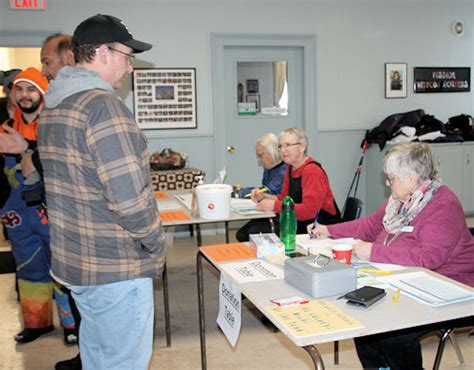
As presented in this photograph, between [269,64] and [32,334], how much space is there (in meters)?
3.99

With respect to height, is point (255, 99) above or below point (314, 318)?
above

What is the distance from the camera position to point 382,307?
1.62 metres

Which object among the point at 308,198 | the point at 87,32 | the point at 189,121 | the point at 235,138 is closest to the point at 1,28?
the point at 189,121

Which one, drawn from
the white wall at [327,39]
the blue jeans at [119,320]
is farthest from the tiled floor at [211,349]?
the white wall at [327,39]

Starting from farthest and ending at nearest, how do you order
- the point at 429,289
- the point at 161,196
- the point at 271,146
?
1. the point at 161,196
2. the point at 271,146
3. the point at 429,289

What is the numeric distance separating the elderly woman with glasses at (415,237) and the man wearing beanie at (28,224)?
5.69 ft

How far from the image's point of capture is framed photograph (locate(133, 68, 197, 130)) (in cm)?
559

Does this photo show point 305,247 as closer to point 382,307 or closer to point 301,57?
point 382,307

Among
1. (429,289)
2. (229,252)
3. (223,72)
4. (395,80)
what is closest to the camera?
(429,289)

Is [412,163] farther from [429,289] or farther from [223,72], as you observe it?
[223,72]

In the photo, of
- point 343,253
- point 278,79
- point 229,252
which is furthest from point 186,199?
point 278,79

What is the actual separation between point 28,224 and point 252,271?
4.93ft

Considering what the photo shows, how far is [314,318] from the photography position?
1.53 meters

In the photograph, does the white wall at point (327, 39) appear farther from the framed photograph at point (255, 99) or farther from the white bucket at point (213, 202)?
the white bucket at point (213, 202)
